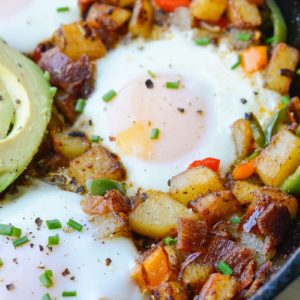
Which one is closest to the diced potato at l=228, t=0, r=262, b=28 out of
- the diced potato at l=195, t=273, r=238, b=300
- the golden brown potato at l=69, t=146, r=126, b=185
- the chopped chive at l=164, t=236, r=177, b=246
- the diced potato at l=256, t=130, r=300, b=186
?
the diced potato at l=256, t=130, r=300, b=186

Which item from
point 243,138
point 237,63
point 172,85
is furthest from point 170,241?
point 237,63

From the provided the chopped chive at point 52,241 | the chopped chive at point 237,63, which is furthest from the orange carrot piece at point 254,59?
the chopped chive at point 52,241

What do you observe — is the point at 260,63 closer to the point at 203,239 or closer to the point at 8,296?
the point at 203,239

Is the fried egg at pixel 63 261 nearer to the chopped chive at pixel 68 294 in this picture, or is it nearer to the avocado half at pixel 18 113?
the chopped chive at pixel 68 294

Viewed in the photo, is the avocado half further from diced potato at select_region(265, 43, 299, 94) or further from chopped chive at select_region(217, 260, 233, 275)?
diced potato at select_region(265, 43, 299, 94)

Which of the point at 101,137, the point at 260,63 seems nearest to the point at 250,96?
the point at 260,63

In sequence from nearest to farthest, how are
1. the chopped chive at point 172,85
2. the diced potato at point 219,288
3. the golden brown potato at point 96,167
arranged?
1. the diced potato at point 219,288
2. the golden brown potato at point 96,167
3. the chopped chive at point 172,85
